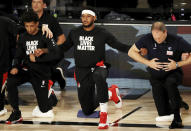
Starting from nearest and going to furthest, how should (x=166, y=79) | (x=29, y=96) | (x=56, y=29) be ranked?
1. (x=166, y=79)
2. (x=56, y=29)
3. (x=29, y=96)

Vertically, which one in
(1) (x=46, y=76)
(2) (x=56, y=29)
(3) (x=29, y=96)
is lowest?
(3) (x=29, y=96)

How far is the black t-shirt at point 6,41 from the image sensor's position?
22.4 ft

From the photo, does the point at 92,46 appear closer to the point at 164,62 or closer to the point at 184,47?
the point at 164,62

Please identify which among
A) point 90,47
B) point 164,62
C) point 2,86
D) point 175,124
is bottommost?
point 175,124

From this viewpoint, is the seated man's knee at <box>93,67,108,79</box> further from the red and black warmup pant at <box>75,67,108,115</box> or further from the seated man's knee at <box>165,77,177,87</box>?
the seated man's knee at <box>165,77,177,87</box>

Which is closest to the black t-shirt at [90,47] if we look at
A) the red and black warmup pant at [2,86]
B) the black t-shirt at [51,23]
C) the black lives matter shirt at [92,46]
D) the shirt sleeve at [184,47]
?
the black lives matter shirt at [92,46]

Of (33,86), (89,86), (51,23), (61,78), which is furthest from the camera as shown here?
(61,78)

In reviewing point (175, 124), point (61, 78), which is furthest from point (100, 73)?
point (61, 78)

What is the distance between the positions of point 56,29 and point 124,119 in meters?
1.79

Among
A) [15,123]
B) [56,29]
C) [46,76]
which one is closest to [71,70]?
[56,29]

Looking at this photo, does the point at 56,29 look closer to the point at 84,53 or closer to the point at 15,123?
the point at 84,53

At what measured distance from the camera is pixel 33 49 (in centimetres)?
661

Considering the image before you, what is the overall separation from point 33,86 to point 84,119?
0.80m

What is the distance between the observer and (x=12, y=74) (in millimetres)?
6430
